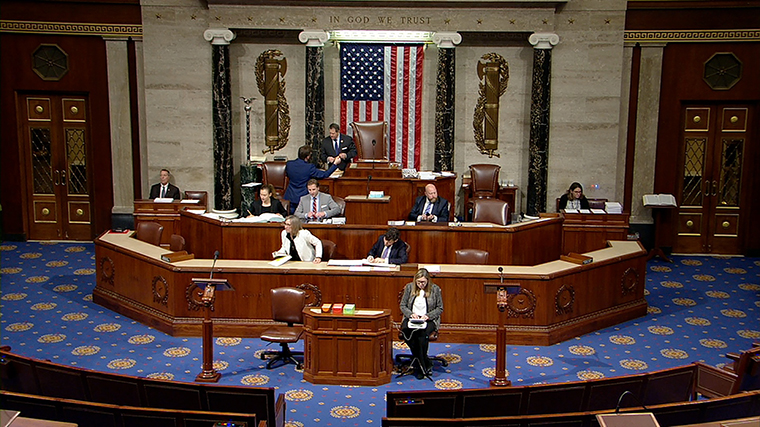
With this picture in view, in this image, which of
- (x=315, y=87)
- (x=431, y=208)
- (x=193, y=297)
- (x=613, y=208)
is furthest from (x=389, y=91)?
(x=193, y=297)

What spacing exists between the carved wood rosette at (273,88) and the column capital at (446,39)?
2.94 metres

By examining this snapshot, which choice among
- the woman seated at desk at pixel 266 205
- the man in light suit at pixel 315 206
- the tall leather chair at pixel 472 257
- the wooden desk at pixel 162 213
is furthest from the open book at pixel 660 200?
the wooden desk at pixel 162 213

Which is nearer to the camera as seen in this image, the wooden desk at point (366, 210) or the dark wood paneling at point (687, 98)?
the wooden desk at point (366, 210)

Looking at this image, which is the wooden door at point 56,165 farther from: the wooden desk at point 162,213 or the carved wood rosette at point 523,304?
the carved wood rosette at point 523,304

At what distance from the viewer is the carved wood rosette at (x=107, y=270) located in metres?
10.5

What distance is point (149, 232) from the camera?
1152 cm

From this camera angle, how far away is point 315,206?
10.9 m

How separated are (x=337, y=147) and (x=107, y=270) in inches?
179

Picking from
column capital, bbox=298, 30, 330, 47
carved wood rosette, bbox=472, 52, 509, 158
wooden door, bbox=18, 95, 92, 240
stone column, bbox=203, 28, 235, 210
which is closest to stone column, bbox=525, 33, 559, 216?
carved wood rosette, bbox=472, 52, 509, 158

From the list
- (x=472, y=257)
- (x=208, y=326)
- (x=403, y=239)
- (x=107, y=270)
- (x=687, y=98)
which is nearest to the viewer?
(x=208, y=326)

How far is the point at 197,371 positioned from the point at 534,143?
26.6ft

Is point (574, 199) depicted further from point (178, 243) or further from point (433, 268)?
point (178, 243)

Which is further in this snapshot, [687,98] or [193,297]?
[687,98]

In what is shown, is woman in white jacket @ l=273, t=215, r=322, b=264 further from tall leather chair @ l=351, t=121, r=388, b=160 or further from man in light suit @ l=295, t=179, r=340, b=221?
tall leather chair @ l=351, t=121, r=388, b=160
